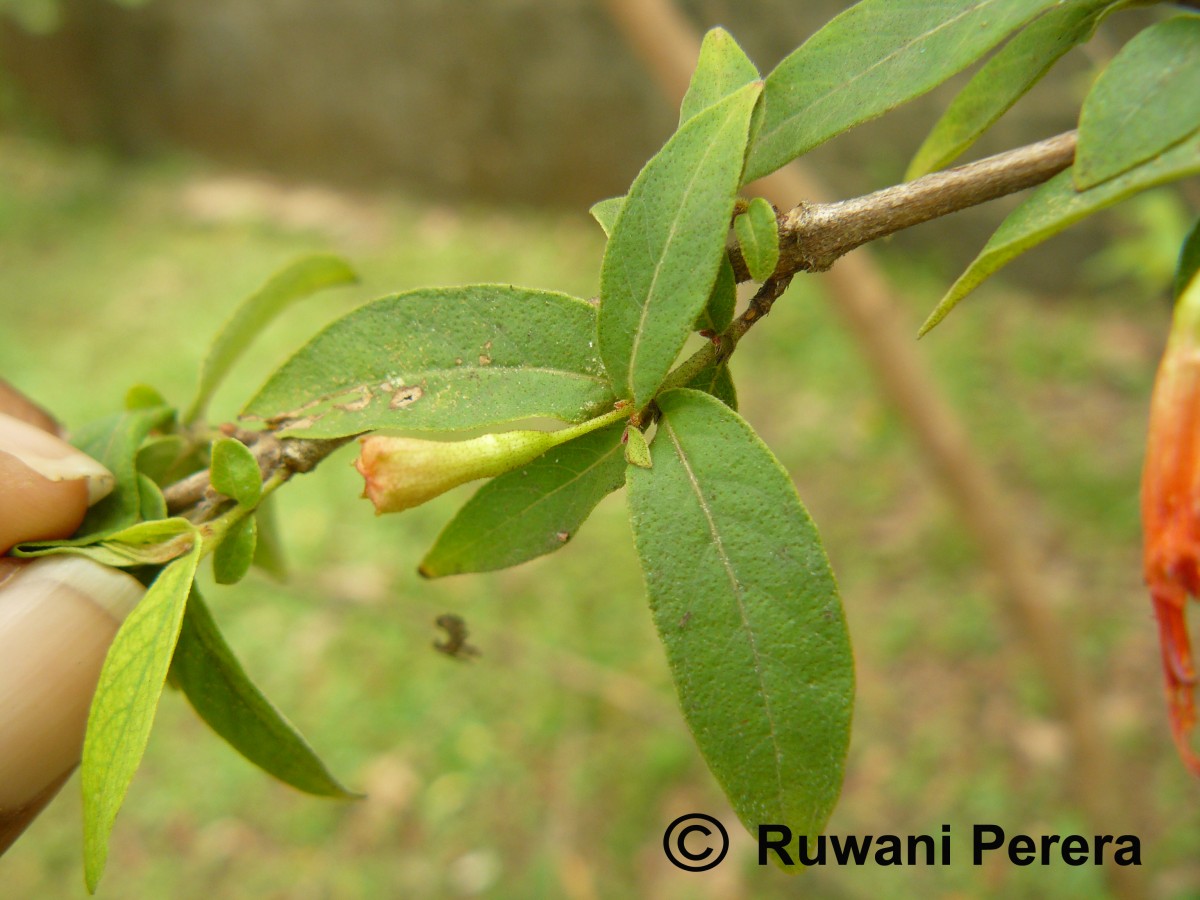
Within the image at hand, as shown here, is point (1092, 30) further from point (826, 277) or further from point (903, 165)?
point (903, 165)

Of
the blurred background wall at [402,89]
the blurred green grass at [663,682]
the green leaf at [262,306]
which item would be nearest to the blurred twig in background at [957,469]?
the blurred green grass at [663,682]

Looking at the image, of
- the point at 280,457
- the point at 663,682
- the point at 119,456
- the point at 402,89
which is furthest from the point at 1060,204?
the point at 402,89

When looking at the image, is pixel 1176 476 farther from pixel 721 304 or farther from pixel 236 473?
pixel 236 473

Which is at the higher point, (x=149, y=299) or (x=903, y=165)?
(x=903, y=165)

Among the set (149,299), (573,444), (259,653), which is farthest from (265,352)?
(573,444)

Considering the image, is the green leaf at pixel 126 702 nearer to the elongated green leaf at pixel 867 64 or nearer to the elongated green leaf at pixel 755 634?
the elongated green leaf at pixel 755 634

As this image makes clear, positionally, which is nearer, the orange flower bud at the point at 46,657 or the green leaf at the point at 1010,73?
the green leaf at the point at 1010,73
